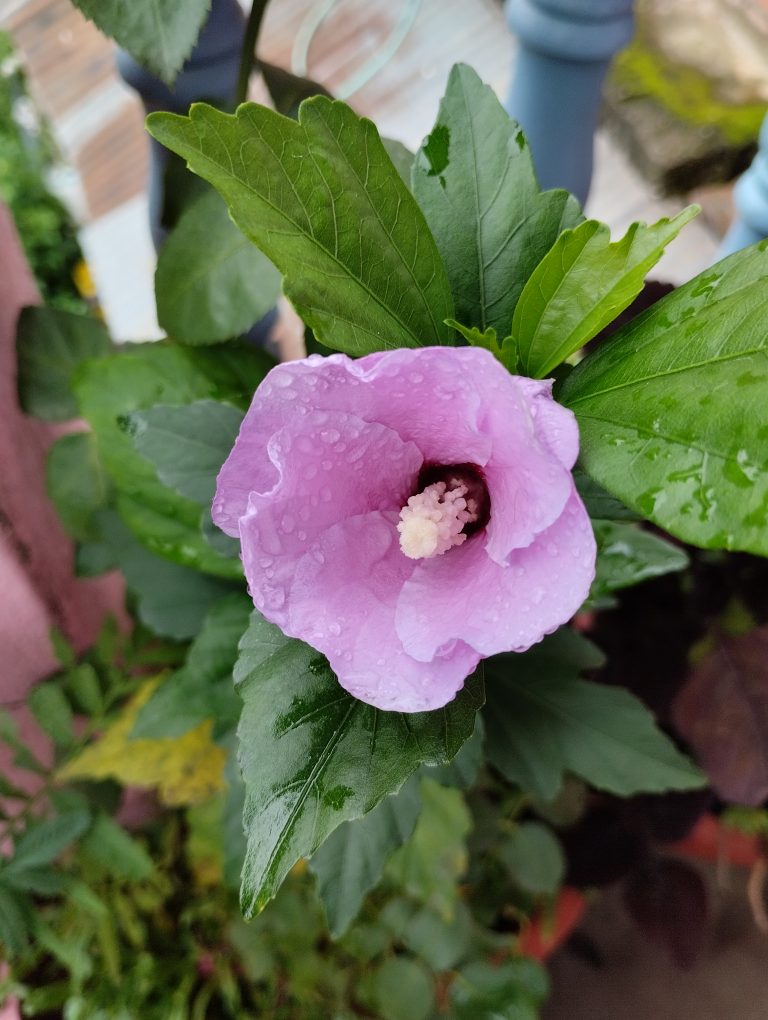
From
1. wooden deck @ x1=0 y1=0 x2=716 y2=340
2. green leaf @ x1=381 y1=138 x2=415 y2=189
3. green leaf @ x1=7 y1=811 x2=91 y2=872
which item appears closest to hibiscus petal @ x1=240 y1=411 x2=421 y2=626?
green leaf @ x1=381 y1=138 x2=415 y2=189

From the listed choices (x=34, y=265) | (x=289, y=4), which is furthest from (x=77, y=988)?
(x=289, y=4)

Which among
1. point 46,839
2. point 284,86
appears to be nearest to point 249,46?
point 284,86

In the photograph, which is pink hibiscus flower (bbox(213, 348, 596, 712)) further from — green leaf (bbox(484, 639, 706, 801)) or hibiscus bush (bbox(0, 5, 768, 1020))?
green leaf (bbox(484, 639, 706, 801))

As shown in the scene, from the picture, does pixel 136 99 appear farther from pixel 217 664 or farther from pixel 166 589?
pixel 217 664

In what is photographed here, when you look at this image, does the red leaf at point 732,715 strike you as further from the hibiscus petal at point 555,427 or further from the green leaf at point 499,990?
the hibiscus petal at point 555,427

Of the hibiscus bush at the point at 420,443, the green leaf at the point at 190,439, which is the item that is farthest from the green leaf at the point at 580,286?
the green leaf at the point at 190,439
